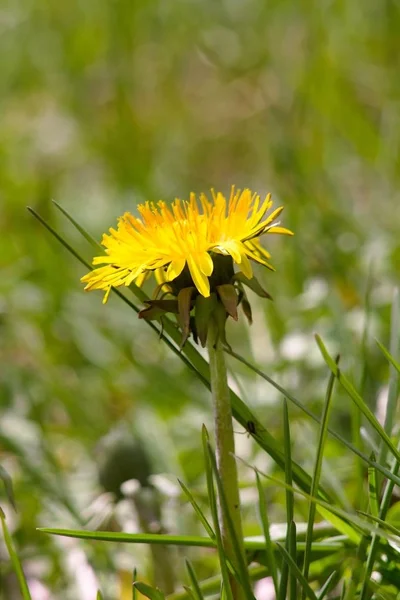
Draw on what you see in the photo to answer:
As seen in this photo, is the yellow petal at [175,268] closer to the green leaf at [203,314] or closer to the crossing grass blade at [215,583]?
the green leaf at [203,314]

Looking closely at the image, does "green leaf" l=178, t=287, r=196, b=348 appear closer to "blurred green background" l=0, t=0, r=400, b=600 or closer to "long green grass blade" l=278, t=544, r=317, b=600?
"long green grass blade" l=278, t=544, r=317, b=600

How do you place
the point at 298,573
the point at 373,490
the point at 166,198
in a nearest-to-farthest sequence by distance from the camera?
the point at 298,573 < the point at 373,490 < the point at 166,198

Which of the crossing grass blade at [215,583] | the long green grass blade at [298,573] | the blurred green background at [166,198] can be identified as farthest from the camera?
the blurred green background at [166,198]

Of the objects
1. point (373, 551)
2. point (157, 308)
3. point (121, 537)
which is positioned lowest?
point (373, 551)

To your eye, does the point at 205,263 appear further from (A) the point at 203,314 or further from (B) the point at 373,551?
(B) the point at 373,551

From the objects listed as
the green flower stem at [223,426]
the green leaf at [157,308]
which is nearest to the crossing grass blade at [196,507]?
the green flower stem at [223,426]

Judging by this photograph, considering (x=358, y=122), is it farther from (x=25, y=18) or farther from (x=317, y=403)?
(x=25, y=18)

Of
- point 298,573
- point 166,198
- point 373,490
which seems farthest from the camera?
point 166,198

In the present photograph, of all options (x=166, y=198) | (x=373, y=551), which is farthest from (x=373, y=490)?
(x=166, y=198)

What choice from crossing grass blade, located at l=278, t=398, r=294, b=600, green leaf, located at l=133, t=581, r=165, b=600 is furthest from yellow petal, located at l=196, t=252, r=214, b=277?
green leaf, located at l=133, t=581, r=165, b=600
